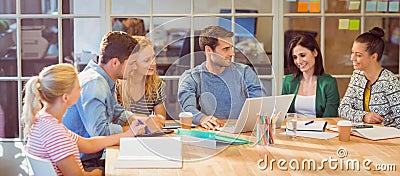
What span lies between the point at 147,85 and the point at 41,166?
A: 95cm

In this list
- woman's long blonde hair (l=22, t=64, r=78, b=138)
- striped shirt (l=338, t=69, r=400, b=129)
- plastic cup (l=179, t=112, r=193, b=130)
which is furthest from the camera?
striped shirt (l=338, t=69, r=400, b=129)

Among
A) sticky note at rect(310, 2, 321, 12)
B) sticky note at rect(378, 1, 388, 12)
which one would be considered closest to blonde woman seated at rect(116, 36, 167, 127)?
sticky note at rect(310, 2, 321, 12)

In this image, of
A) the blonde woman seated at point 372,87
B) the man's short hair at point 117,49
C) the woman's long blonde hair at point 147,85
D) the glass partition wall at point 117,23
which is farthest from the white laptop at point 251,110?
the glass partition wall at point 117,23

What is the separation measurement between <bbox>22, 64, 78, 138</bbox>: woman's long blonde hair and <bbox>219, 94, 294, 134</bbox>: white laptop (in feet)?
2.51

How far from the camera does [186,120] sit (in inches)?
127

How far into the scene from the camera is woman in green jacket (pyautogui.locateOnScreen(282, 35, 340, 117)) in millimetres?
3982

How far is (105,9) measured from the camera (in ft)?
14.4

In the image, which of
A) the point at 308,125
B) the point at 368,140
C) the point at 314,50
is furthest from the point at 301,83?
the point at 368,140

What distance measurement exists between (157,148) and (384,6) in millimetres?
2516

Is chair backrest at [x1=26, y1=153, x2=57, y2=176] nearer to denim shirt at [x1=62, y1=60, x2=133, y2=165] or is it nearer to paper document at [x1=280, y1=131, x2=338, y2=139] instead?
denim shirt at [x1=62, y1=60, x2=133, y2=165]

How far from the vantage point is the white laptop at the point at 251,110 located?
9.69 feet

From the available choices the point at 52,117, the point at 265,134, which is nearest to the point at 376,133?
the point at 265,134

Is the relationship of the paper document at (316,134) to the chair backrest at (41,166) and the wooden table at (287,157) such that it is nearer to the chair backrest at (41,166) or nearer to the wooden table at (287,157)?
the wooden table at (287,157)

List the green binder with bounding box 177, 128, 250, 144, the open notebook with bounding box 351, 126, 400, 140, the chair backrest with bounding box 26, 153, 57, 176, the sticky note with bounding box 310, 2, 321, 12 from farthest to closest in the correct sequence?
the sticky note with bounding box 310, 2, 321, 12 → the open notebook with bounding box 351, 126, 400, 140 → the green binder with bounding box 177, 128, 250, 144 → the chair backrest with bounding box 26, 153, 57, 176
